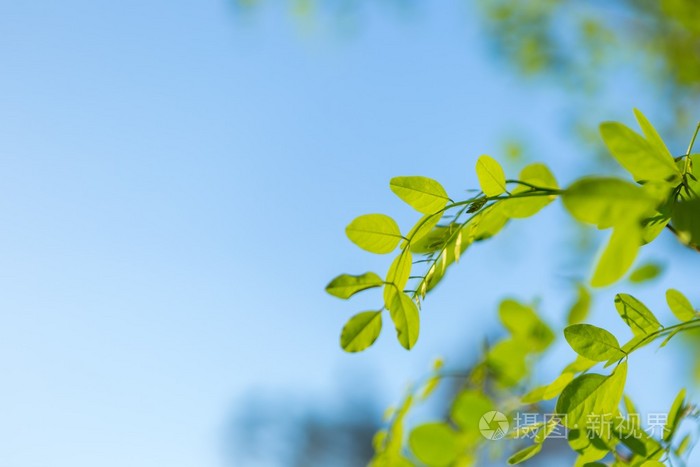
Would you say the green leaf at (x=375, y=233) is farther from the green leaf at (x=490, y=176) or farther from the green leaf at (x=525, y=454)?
the green leaf at (x=525, y=454)

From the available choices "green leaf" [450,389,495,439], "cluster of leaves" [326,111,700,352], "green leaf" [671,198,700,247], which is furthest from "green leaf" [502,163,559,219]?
"green leaf" [450,389,495,439]

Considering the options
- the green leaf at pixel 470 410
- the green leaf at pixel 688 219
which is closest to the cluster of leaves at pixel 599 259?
the green leaf at pixel 688 219

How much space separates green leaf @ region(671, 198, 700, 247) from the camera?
13.9 inches

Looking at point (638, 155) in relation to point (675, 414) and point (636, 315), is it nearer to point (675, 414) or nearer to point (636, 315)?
point (636, 315)

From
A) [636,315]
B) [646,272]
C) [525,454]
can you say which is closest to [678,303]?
[636,315]

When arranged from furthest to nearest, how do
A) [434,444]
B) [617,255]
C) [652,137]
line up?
1. [434,444]
2. [652,137]
3. [617,255]

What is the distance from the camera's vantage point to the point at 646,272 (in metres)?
0.77

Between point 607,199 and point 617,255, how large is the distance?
28mm

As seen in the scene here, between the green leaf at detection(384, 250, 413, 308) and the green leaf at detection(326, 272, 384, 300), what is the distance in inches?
0.4

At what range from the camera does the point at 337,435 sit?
8.76 m

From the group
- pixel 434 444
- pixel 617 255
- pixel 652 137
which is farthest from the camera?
pixel 434 444

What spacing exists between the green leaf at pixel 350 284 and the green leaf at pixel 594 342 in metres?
0.14

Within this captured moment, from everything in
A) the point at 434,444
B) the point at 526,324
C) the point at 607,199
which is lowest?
the point at 434,444

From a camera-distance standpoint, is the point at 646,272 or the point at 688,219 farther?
the point at 646,272
